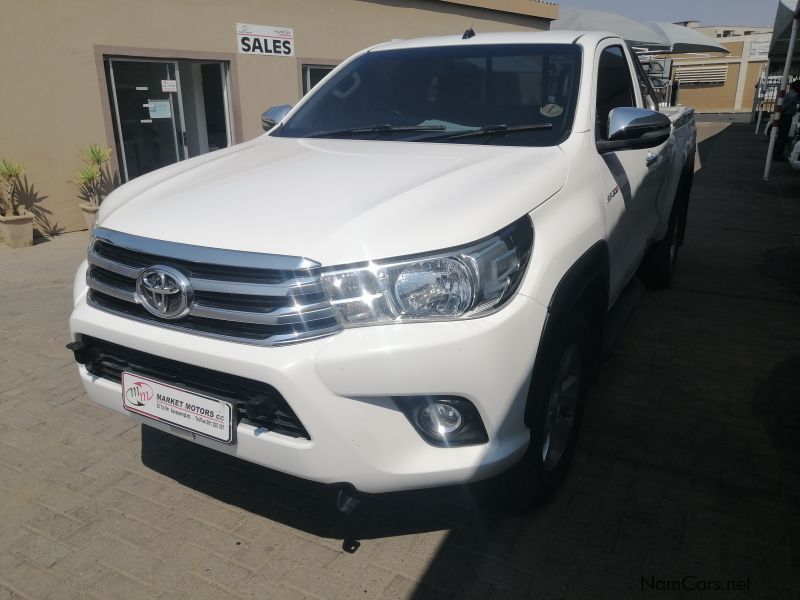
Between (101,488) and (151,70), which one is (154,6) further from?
(101,488)

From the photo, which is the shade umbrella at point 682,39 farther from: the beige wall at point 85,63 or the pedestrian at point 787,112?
the beige wall at point 85,63

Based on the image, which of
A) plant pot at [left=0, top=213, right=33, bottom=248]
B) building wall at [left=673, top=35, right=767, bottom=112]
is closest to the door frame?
plant pot at [left=0, top=213, right=33, bottom=248]

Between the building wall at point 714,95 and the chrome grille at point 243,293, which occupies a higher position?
the building wall at point 714,95

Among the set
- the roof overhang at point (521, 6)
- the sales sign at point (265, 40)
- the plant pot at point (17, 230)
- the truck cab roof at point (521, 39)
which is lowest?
the plant pot at point (17, 230)

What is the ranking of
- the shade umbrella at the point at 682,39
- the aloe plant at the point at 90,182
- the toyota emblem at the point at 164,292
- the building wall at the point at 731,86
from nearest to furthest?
the toyota emblem at the point at 164,292, the aloe plant at the point at 90,182, the shade umbrella at the point at 682,39, the building wall at the point at 731,86

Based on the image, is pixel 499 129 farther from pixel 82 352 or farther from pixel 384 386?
pixel 82 352

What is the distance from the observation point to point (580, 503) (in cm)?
271

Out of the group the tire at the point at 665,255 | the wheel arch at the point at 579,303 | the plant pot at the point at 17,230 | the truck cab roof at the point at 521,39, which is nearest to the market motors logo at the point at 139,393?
the wheel arch at the point at 579,303

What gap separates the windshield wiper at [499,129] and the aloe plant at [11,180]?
6.22m

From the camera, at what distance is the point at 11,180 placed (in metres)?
7.30

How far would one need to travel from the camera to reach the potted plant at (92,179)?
25.6 feet

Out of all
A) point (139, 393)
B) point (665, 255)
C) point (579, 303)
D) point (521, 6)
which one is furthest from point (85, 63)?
point (521, 6)

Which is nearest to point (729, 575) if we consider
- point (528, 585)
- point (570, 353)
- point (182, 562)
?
point (528, 585)

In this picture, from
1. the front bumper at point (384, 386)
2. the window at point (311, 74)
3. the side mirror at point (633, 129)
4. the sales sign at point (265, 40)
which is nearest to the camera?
the front bumper at point (384, 386)
